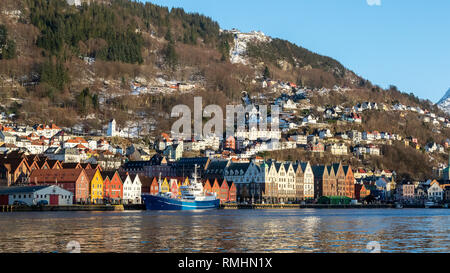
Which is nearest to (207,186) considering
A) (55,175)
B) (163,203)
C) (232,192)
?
(232,192)

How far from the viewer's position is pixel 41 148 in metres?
189

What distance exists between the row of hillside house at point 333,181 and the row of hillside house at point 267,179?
85.3 inches

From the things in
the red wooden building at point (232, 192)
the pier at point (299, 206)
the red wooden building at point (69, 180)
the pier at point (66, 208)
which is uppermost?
the red wooden building at point (69, 180)

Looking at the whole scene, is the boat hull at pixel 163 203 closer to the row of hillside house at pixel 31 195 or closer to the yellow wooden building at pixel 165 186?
the row of hillside house at pixel 31 195

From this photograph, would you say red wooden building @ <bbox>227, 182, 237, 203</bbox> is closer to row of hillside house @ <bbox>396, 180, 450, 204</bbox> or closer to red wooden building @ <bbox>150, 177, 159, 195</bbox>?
red wooden building @ <bbox>150, 177, 159, 195</bbox>

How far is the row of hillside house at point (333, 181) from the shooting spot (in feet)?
554

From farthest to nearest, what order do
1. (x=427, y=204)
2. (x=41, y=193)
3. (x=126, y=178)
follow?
(x=427, y=204), (x=126, y=178), (x=41, y=193)

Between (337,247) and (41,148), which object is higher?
(41,148)

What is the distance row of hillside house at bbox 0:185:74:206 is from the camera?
105 metres

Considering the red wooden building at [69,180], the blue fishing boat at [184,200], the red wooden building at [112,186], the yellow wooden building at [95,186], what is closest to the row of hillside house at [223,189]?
the blue fishing boat at [184,200]
